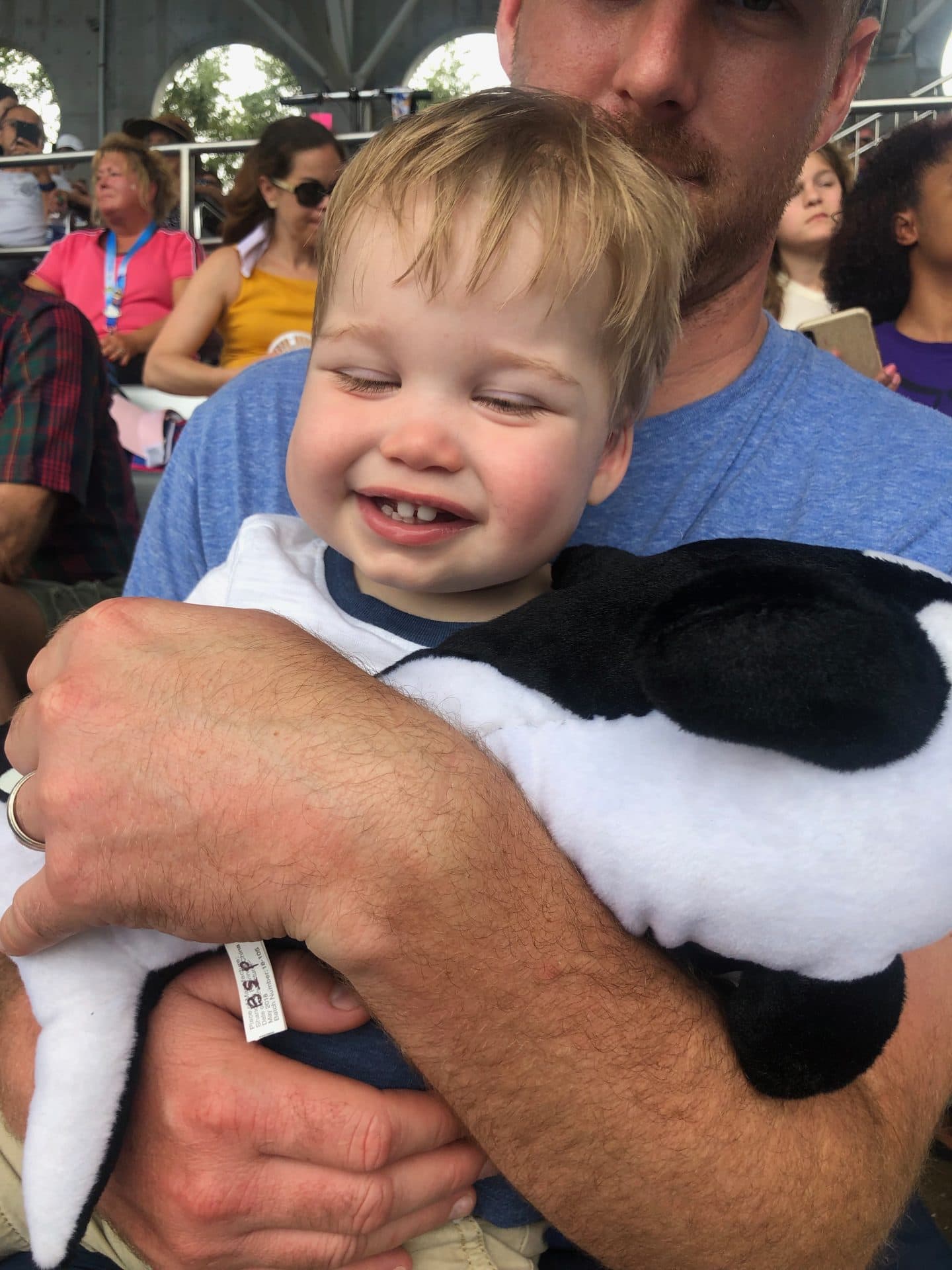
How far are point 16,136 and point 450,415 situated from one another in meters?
8.25

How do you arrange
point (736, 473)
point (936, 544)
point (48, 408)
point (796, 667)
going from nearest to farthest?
point (796, 667), point (936, 544), point (736, 473), point (48, 408)

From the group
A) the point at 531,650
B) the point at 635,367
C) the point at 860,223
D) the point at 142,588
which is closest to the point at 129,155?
the point at 860,223

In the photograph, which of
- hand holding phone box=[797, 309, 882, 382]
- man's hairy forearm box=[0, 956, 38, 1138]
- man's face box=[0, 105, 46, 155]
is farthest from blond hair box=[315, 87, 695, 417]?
man's face box=[0, 105, 46, 155]

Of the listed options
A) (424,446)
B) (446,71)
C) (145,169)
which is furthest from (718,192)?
(446,71)

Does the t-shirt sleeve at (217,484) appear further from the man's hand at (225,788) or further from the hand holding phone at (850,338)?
the hand holding phone at (850,338)

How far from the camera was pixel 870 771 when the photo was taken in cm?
74

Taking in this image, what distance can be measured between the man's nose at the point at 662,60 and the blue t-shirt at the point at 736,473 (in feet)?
1.08

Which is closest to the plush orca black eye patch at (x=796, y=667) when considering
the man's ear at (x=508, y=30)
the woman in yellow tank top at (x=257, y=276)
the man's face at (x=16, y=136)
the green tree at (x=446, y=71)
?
the man's ear at (x=508, y=30)

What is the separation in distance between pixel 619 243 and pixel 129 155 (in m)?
4.33

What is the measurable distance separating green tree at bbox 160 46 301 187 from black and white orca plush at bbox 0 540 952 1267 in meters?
18.6

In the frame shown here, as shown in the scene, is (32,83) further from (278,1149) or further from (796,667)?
(796,667)

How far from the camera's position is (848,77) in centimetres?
156

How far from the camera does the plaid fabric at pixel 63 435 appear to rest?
2604 mm

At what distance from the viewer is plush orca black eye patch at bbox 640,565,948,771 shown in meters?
0.66
